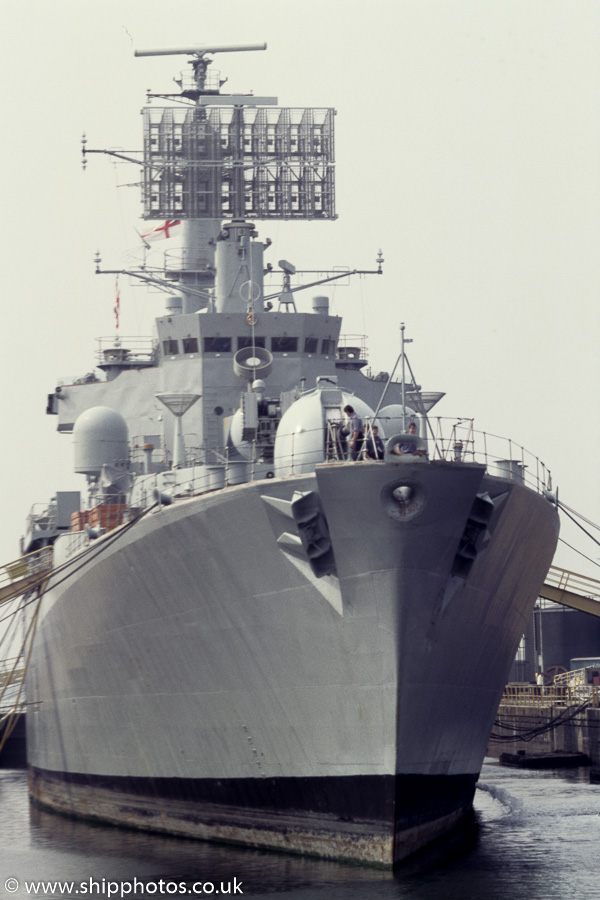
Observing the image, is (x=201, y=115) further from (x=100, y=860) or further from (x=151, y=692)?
(x=100, y=860)

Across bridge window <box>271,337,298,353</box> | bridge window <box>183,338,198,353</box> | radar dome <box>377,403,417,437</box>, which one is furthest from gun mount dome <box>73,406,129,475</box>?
radar dome <box>377,403,417,437</box>

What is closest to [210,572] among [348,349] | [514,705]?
[348,349]

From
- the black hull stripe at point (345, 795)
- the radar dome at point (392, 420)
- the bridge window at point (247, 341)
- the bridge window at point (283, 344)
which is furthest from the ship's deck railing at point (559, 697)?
the radar dome at point (392, 420)

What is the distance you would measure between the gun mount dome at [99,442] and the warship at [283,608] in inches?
1.6

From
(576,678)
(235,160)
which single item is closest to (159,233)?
(235,160)

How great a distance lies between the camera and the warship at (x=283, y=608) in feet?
53.7

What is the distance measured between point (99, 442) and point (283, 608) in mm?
8531

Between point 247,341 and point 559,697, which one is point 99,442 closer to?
point 247,341

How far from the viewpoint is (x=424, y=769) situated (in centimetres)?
1723

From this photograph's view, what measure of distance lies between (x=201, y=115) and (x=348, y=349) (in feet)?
21.4

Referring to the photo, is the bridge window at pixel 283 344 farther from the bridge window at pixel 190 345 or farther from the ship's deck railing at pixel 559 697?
the ship's deck railing at pixel 559 697

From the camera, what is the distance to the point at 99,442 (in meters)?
24.2

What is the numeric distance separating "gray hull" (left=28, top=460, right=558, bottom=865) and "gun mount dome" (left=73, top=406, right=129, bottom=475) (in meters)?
4.21

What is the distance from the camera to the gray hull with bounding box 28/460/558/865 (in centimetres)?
1630
